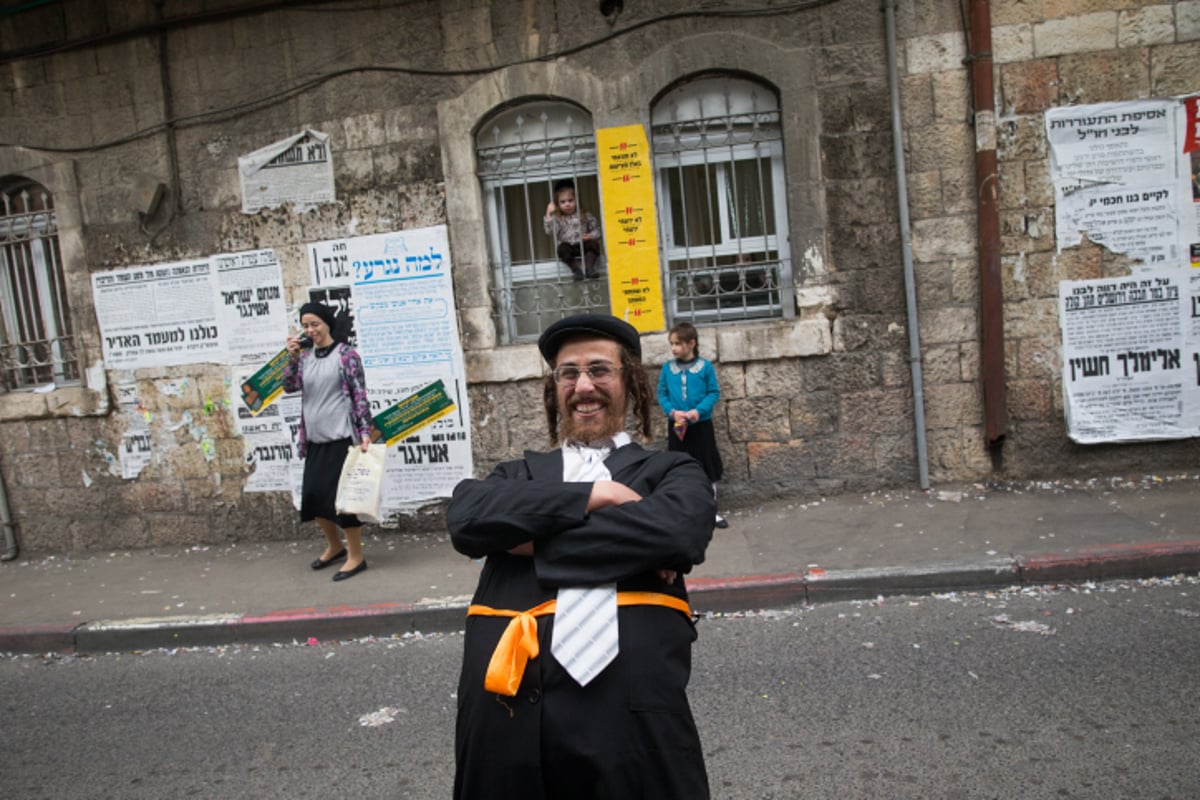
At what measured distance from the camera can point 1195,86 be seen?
262 inches

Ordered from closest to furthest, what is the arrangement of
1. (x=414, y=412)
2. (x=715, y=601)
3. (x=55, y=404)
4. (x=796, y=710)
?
(x=796, y=710) < (x=715, y=601) < (x=414, y=412) < (x=55, y=404)

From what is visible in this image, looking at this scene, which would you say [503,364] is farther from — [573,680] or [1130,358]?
[573,680]

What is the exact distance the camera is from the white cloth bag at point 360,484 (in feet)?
20.3

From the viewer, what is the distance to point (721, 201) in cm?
743

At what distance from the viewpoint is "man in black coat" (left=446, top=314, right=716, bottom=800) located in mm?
1767

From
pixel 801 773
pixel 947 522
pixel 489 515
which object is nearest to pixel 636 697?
pixel 489 515

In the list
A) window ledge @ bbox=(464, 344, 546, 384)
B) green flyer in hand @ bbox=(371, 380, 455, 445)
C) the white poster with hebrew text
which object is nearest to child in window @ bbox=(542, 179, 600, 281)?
window ledge @ bbox=(464, 344, 546, 384)

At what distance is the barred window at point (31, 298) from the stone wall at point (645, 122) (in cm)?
45

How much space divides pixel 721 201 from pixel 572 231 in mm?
1255

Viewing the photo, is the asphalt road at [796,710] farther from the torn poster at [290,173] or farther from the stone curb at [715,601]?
the torn poster at [290,173]

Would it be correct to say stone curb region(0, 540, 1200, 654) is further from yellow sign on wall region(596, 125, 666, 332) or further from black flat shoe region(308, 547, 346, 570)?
yellow sign on wall region(596, 125, 666, 332)

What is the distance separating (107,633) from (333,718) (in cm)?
245

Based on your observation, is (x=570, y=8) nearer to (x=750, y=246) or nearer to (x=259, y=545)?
(x=750, y=246)

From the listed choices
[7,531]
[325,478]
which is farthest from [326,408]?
[7,531]
